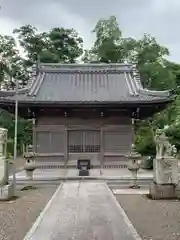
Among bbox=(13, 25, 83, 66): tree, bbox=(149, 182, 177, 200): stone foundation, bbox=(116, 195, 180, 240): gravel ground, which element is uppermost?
bbox=(13, 25, 83, 66): tree

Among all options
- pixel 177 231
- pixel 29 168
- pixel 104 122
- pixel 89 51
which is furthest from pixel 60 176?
pixel 89 51

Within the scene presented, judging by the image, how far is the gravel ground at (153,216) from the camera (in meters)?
7.00

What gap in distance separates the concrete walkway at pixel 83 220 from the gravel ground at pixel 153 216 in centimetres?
25

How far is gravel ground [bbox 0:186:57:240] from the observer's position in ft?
23.5

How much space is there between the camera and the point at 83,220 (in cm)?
809

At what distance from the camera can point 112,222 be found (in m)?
7.89

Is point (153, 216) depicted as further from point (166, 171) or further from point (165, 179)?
point (166, 171)

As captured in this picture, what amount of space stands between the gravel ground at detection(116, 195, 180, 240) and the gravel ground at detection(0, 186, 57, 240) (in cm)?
231

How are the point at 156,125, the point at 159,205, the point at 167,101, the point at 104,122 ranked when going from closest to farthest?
the point at 159,205 → the point at 167,101 → the point at 104,122 → the point at 156,125

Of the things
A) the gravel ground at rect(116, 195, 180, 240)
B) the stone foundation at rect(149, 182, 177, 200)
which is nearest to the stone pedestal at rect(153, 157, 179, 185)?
the stone foundation at rect(149, 182, 177, 200)

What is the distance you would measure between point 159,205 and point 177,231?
325cm

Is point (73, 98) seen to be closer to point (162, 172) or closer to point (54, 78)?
point (54, 78)

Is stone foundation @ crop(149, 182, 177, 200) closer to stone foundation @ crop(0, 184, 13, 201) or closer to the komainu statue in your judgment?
the komainu statue

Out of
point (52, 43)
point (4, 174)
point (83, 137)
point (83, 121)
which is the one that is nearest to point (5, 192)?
point (4, 174)
